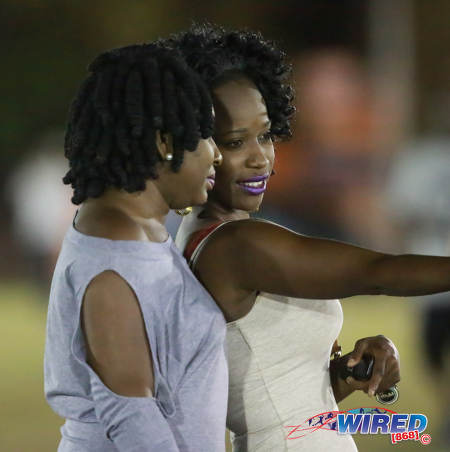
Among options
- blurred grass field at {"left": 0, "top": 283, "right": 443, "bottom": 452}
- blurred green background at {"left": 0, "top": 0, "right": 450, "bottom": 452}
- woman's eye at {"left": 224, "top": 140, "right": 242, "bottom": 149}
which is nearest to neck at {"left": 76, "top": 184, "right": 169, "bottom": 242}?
woman's eye at {"left": 224, "top": 140, "right": 242, "bottom": 149}

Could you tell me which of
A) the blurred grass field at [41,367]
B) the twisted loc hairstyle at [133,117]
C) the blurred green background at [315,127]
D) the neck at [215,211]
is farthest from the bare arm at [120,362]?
the blurred green background at [315,127]

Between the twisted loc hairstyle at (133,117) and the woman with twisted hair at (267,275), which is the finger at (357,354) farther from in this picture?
the twisted loc hairstyle at (133,117)

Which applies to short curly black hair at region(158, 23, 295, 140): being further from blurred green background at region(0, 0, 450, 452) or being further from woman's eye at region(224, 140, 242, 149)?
blurred green background at region(0, 0, 450, 452)

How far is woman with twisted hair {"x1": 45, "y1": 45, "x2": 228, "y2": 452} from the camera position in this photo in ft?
4.47

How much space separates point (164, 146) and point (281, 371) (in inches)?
20.0

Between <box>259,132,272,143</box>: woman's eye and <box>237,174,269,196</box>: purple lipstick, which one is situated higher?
<box>259,132,272,143</box>: woman's eye

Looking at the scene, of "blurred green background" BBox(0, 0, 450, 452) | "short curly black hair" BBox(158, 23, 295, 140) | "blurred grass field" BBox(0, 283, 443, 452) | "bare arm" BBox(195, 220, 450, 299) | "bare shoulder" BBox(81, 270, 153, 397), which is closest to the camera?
"bare shoulder" BBox(81, 270, 153, 397)

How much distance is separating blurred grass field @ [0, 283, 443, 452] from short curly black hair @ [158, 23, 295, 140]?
2127 millimetres

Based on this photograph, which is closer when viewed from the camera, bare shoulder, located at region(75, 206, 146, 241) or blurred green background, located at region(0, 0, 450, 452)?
bare shoulder, located at region(75, 206, 146, 241)

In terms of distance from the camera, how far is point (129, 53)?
1.49m

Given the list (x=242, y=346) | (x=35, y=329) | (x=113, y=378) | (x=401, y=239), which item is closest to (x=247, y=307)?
(x=242, y=346)

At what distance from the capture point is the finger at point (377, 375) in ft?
5.74

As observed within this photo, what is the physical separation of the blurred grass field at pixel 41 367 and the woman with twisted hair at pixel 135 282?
2.34 m

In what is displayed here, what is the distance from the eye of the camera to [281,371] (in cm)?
168
